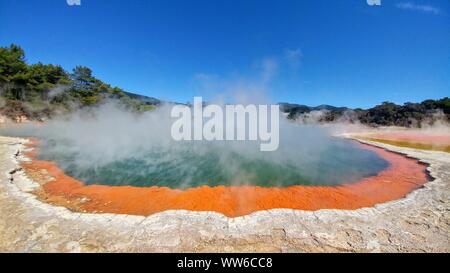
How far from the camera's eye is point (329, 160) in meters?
13.4

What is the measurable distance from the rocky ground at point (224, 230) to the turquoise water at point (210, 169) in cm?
317

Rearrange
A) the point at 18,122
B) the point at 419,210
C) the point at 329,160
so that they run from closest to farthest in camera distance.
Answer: the point at 419,210 → the point at 329,160 → the point at 18,122

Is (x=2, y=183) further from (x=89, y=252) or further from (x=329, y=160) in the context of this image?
(x=329, y=160)

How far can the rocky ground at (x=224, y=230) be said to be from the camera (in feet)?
12.3

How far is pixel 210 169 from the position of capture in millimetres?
10195

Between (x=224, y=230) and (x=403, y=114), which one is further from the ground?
(x=403, y=114)

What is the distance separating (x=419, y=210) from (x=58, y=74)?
43.5 metres

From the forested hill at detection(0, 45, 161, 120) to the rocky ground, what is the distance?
31.0m

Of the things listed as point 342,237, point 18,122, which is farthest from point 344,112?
point 18,122

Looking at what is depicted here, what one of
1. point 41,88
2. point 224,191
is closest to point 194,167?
point 224,191

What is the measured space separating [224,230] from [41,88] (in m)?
36.1

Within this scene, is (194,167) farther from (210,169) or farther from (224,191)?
(224,191)

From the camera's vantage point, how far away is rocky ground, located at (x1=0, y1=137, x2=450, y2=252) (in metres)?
3.74

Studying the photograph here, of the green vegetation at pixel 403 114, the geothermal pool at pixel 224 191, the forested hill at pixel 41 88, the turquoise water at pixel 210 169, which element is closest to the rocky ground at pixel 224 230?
the geothermal pool at pixel 224 191
